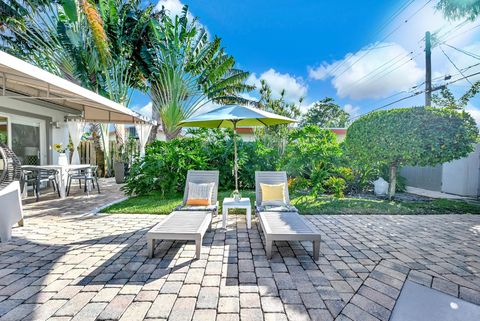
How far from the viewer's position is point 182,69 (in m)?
14.4

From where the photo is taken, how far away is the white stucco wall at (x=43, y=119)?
8127 millimetres

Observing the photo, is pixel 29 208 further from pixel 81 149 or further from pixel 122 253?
pixel 81 149

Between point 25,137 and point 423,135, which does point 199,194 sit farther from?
point 25,137

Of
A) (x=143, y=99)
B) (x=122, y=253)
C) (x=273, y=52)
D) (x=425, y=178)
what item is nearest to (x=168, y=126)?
(x=143, y=99)

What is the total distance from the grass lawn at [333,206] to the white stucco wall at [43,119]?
205 inches

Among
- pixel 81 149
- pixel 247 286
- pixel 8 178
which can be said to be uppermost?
pixel 81 149

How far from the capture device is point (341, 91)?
2450cm

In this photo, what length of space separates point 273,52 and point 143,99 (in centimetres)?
977

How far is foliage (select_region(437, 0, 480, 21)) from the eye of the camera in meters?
5.85

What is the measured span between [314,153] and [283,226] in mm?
4018

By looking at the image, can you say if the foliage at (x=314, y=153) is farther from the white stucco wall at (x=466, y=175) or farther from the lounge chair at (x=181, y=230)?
the white stucco wall at (x=466, y=175)

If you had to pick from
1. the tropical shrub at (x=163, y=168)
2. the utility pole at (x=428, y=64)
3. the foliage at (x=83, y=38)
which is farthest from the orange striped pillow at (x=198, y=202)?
the utility pole at (x=428, y=64)

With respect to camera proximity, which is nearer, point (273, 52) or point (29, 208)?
point (29, 208)

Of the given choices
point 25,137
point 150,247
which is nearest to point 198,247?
point 150,247
